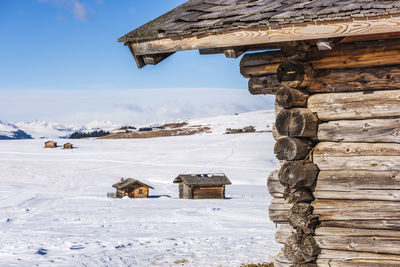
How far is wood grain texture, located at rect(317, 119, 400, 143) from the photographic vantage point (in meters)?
5.97

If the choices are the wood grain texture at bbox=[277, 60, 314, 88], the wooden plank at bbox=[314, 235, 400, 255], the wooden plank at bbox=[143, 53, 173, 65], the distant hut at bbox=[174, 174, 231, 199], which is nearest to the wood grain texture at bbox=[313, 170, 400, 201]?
the wooden plank at bbox=[314, 235, 400, 255]

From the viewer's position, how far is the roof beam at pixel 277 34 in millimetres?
4875

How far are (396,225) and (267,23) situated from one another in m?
3.03

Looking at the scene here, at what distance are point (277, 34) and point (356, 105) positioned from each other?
5.32ft

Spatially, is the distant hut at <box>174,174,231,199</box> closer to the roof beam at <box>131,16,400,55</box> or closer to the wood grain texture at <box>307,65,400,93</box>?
the wood grain texture at <box>307,65,400,93</box>

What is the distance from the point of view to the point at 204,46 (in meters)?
5.70

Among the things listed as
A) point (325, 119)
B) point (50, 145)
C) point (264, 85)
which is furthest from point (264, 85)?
point (50, 145)

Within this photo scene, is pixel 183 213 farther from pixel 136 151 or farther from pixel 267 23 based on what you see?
pixel 136 151

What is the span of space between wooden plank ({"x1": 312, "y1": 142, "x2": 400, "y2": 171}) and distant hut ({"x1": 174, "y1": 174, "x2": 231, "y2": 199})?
111 feet

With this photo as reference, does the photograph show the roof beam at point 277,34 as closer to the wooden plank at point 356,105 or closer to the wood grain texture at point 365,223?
the wooden plank at point 356,105

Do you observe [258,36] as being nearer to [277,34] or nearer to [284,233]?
[277,34]

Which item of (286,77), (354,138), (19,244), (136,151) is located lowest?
(19,244)

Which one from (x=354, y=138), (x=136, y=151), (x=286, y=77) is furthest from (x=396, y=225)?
(x=136, y=151)

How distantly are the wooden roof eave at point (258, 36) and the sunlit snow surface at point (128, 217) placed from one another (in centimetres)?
730
